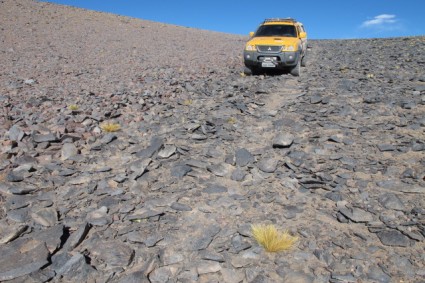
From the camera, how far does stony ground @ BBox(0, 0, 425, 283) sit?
3418 millimetres

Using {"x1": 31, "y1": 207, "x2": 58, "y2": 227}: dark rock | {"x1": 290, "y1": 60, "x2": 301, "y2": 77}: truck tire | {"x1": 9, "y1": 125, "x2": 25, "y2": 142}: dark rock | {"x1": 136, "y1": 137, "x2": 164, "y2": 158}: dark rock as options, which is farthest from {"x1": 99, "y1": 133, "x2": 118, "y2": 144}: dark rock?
{"x1": 290, "y1": 60, "x2": 301, "y2": 77}: truck tire

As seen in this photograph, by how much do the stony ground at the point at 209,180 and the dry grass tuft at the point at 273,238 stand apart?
0.26 feet

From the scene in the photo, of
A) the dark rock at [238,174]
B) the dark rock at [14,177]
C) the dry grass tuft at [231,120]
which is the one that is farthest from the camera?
the dry grass tuft at [231,120]

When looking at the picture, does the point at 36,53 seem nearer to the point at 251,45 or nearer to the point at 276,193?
the point at 251,45

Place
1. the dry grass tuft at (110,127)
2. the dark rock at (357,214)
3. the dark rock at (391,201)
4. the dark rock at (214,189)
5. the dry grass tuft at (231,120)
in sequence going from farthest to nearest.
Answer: the dry grass tuft at (231,120), the dry grass tuft at (110,127), the dark rock at (214,189), the dark rock at (391,201), the dark rock at (357,214)

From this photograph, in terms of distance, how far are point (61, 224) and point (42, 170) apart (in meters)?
1.85

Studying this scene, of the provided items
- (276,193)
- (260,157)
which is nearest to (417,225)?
(276,193)

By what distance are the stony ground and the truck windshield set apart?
143 inches

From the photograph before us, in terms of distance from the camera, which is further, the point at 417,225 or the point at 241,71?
the point at 241,71

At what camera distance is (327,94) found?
10078 millimetres

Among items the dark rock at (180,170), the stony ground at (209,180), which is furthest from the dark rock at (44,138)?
the dark rock at (180,170)

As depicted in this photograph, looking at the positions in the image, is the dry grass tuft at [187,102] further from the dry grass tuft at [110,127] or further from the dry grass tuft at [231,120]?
the dry grass tuft at [110,127]

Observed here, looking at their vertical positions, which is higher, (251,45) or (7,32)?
Result: (7,32)

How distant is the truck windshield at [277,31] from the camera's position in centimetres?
1398
